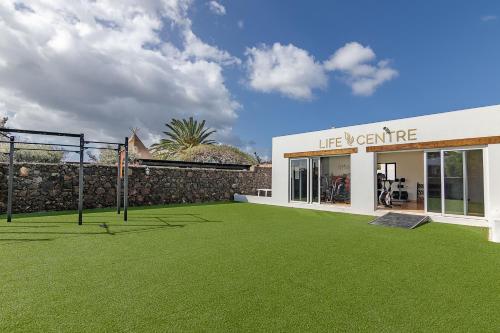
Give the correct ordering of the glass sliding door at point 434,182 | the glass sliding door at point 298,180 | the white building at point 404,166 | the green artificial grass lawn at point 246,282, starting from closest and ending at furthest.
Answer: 1. the green artificial grass lawn at point 246,282
2. the white building at point 404,166
3. the glass sliding door at point 434,182
4. the glass sliding door at point 298,180

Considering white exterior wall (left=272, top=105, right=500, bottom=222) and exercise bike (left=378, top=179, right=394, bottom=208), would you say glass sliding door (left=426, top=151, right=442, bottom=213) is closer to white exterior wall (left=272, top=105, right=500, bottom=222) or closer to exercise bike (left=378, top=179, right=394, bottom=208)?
white exterior wall (left=272, top=105, right=500, bottom=222)

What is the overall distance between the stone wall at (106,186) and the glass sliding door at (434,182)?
10.2 m

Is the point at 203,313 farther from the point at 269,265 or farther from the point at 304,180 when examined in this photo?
the point at 304,180

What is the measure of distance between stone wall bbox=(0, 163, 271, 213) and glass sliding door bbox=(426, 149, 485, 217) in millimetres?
10298

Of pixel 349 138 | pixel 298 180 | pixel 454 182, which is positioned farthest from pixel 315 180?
pixel 454 182

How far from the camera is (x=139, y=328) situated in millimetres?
2449

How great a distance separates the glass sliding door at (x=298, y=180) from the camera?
507 inches

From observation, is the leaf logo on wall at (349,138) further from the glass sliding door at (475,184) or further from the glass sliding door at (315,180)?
the glass sliding door at (475,184)

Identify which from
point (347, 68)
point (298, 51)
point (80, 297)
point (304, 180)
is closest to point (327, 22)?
point (298, 51)

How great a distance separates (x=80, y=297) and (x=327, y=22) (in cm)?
1528

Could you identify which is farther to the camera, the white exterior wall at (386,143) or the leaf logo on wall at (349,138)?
the leaf logo on wall at (349,138)

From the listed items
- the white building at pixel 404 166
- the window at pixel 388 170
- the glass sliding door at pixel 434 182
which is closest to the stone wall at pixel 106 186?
the white building at pixel 404 166

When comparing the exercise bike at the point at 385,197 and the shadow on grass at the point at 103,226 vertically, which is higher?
the exercise bike at the point at 385,197

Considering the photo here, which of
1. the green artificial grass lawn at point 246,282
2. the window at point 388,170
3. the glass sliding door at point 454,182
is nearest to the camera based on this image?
the green artificial grass lawn at point 246,282
